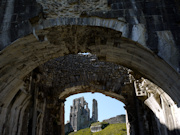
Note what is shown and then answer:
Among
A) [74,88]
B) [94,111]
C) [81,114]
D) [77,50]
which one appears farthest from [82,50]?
[94,111]

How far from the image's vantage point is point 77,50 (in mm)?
5020

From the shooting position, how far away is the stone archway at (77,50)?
4.07 meters

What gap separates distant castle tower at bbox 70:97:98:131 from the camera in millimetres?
41297

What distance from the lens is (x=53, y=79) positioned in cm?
1024

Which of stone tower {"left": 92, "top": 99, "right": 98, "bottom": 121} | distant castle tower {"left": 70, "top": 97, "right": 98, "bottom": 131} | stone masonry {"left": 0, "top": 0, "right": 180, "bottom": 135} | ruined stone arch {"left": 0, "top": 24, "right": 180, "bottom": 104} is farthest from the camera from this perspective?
stone tower {"left": 92, "top": 99, "right": 98, "bottom": 121}

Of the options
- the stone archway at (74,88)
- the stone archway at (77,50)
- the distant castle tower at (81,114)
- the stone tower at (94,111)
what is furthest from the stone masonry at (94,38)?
the stone tower at (94,111)

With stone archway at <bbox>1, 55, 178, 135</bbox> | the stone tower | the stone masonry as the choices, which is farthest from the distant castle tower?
the stone masonry

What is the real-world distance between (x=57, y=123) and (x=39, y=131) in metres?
2.08

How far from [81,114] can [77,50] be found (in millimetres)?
39972

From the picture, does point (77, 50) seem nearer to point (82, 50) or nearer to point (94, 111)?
point (82, 50)

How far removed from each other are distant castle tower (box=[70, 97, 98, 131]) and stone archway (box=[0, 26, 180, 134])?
121 ft

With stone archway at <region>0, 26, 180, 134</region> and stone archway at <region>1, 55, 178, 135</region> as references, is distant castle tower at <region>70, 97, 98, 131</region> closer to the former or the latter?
stone archway at <region>1, 55, 178, 135</region>

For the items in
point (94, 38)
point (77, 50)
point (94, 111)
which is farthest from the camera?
point (94, 111)

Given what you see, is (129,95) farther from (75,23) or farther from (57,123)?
(75,23)
